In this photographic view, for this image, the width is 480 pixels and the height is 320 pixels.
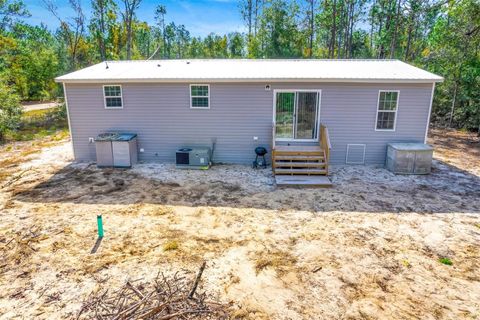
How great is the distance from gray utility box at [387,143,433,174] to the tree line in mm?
8598

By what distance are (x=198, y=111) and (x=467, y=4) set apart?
Result: 13304 millimetres

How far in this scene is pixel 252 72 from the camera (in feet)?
33.9

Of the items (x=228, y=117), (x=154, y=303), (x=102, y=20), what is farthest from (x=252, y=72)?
(x=102, y=20)

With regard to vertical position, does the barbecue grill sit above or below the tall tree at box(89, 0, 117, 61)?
below

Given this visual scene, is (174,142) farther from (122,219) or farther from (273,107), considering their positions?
(122,219)

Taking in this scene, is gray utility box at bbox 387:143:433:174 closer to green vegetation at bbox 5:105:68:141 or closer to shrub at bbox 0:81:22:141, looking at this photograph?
green vegetation at bbox 5:105:68:141

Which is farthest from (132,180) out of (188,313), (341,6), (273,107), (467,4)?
(341,6)

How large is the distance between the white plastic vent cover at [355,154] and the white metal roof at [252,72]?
2.21m

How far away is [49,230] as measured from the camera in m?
5.93

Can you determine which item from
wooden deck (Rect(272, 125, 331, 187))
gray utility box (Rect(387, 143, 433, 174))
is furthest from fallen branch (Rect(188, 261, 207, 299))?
gray utility box (Rect(387, 143, 433, 174))

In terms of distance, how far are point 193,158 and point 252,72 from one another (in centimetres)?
368

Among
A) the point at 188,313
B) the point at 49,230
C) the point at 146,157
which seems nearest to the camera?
the point at 188,313

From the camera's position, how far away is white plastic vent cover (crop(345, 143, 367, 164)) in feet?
33.1

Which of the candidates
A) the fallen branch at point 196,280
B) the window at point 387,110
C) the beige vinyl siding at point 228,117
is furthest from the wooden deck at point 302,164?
the fallen branch at point 196,280
